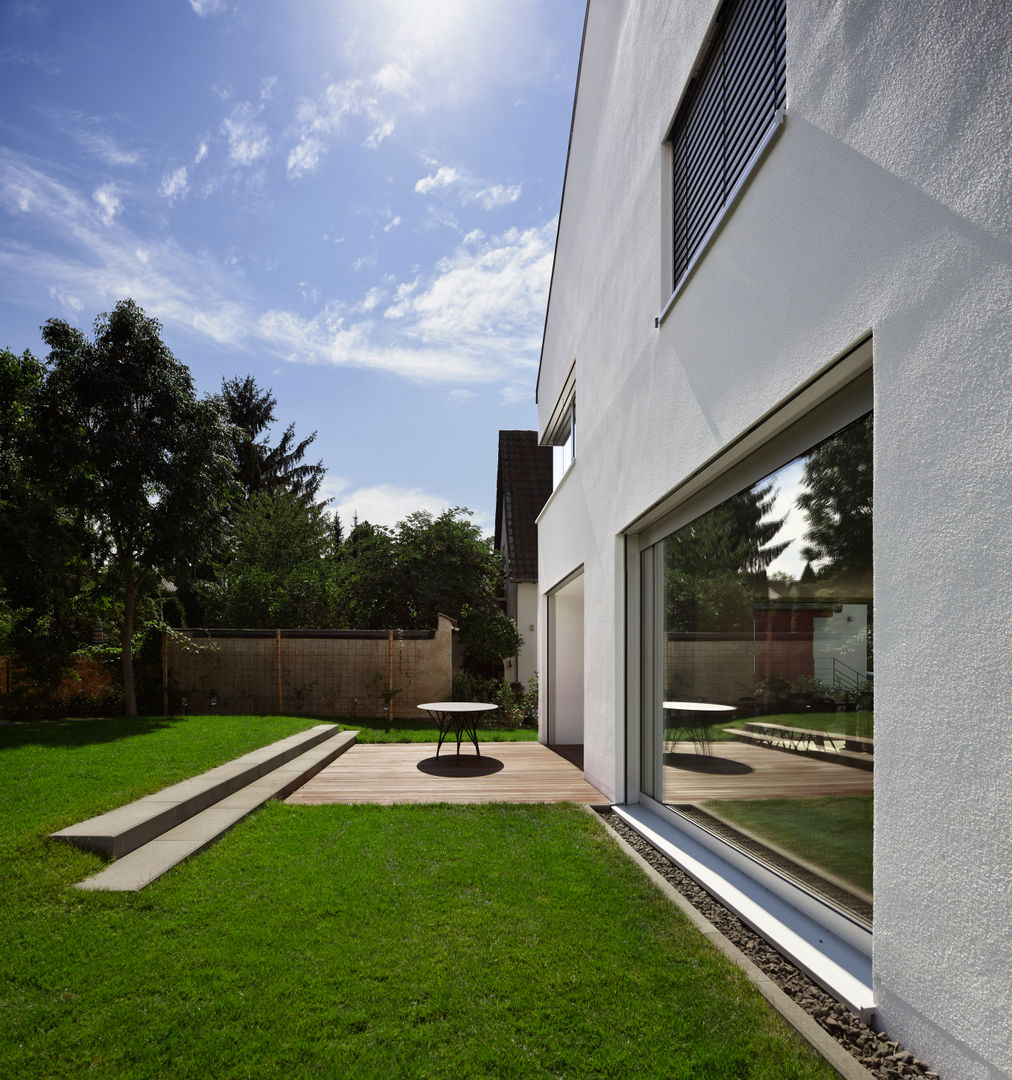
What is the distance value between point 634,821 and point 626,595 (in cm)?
192

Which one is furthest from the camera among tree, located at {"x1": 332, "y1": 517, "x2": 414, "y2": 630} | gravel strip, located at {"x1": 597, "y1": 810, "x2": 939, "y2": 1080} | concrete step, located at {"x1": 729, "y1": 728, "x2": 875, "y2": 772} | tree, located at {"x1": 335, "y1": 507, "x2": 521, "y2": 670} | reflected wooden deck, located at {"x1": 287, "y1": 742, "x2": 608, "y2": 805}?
tree, located at {"x1": 332, "y1": 517, "x2": 414, "y2": 630}

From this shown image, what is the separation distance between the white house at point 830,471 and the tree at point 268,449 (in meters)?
24.9

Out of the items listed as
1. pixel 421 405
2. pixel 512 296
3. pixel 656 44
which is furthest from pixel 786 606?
pixel 421 405

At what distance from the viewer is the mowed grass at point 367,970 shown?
2.30 m

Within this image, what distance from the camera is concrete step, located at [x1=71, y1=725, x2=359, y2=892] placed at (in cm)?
390

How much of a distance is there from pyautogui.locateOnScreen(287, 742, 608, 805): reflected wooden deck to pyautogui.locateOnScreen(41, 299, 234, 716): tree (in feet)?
17.0

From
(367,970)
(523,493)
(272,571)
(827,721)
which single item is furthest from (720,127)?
(272,571)

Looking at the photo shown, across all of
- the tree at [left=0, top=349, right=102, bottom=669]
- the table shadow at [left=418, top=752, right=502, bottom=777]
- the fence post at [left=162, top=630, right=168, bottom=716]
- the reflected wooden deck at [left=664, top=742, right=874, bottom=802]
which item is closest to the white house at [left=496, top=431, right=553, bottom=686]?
the table shadow at [left=418, top=752, right=502, bottom=777]

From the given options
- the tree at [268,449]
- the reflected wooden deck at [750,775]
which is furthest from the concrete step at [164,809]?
the tree at [268,449]

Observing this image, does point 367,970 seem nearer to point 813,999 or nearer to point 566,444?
point 813,999

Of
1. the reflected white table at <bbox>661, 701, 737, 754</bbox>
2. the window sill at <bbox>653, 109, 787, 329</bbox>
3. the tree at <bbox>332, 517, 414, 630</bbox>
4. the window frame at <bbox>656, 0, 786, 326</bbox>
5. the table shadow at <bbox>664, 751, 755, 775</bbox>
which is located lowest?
the table shadow at <bbox>664, 751, 755, 775</bbox>

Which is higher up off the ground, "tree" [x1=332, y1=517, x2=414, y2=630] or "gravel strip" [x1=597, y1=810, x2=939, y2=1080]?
"tree" [x1=332, y1=517, x2=414, y2=630]

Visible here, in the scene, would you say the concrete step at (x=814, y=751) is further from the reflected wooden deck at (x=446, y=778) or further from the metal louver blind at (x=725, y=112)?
the metal louver blind at (x=725, y=112)

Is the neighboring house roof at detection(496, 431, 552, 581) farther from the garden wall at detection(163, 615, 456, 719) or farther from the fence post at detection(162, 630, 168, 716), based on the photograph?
the fence post at detection(162, 630, 168, 716)
